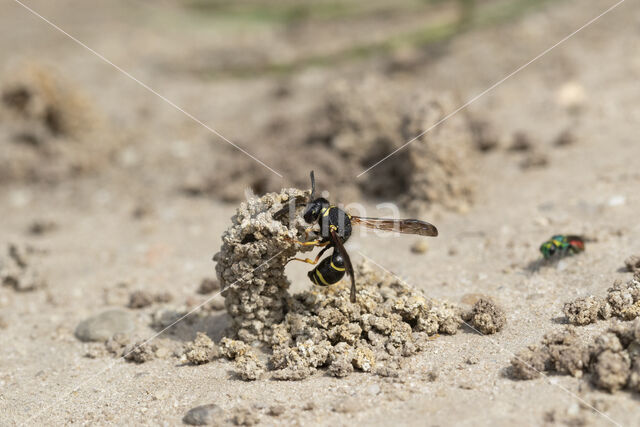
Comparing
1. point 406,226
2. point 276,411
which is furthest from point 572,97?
point 276,411

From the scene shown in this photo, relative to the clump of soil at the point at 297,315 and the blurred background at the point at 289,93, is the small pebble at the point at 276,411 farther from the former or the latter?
the blurred background at the point at 289,93

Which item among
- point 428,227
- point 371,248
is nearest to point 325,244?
point 428,227

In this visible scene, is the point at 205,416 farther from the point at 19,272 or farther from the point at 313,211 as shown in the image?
the point at 19,272

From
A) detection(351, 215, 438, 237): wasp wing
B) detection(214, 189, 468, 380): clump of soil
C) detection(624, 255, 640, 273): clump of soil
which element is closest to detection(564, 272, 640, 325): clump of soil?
detection(624, 255, 640, 273): clump of soil

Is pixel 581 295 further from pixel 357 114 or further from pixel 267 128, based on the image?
pixel 267 128

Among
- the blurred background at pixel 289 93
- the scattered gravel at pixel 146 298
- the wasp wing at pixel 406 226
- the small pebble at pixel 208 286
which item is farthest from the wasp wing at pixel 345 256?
the blurred background at pixel 289 93
